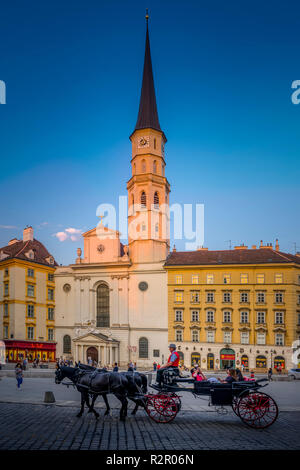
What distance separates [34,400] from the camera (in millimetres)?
19891

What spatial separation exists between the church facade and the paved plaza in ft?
118

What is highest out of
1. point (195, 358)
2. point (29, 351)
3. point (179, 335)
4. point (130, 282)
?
point (130, 282)

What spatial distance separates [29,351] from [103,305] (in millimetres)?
11015

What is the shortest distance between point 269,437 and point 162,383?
12.9ft

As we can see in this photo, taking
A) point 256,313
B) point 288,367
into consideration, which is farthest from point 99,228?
point 288,367

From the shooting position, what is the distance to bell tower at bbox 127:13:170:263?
55656 millimetres

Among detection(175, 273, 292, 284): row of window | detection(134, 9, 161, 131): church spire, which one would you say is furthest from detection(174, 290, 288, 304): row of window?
detection(134, 9, 161, 131): church spire

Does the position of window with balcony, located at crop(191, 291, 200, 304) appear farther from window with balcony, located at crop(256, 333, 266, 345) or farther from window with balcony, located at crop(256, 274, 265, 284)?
window with balcony, located at crop(256, 333, 266, 345)

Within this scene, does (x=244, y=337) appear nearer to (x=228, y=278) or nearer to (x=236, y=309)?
(x=236, y=309)

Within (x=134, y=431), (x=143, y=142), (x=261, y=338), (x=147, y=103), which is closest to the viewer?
(x=134, y=431)

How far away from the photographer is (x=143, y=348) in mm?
53281

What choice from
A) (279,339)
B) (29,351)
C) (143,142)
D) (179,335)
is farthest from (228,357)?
(143,142)

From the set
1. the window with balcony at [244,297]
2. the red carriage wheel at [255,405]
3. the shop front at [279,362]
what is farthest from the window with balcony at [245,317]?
the red carriage wheel at [255,405]

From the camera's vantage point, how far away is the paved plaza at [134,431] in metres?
11.1
